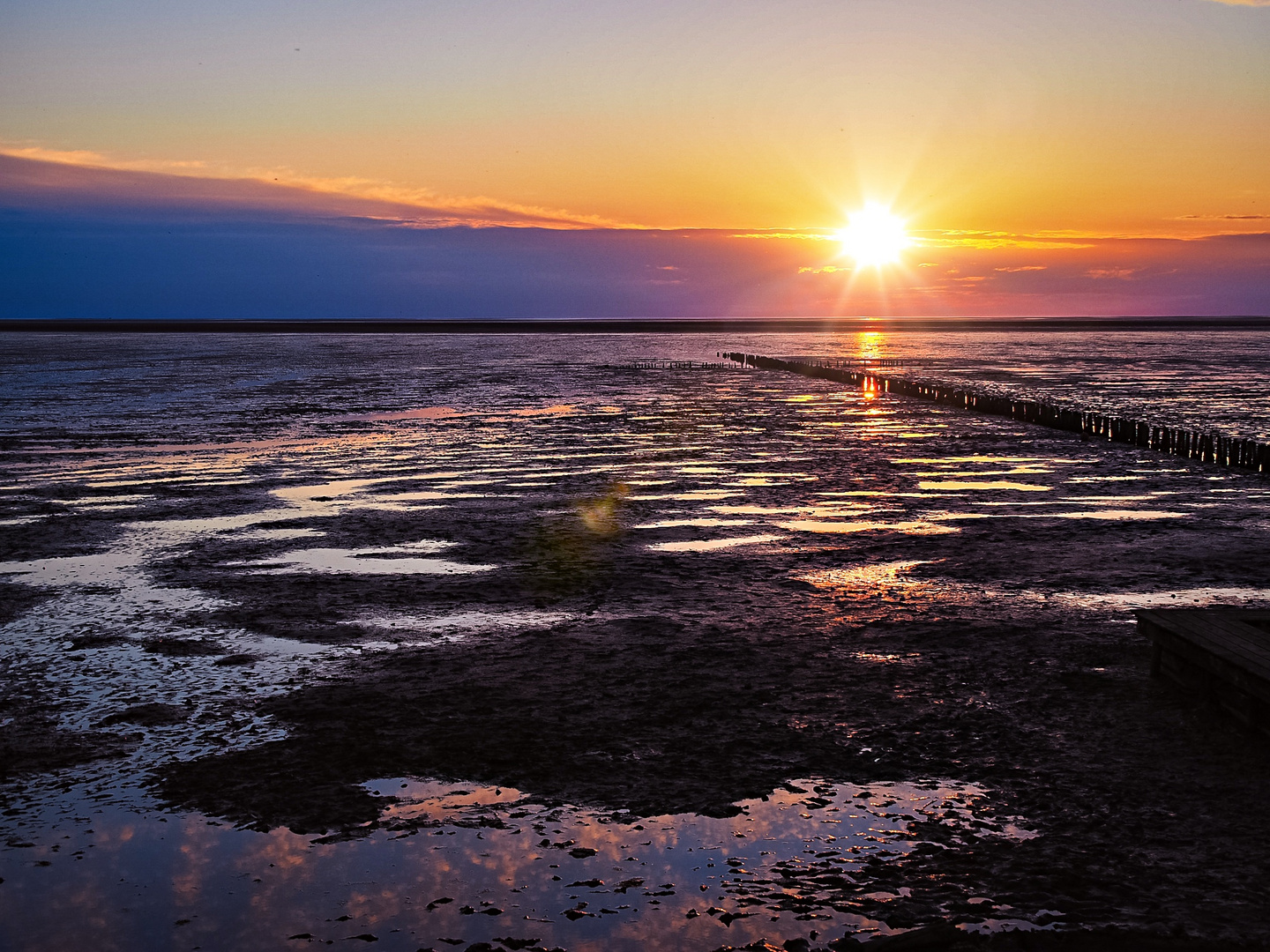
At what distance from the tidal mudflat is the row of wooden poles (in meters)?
4.17

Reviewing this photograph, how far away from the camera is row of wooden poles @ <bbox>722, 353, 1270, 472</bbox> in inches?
982

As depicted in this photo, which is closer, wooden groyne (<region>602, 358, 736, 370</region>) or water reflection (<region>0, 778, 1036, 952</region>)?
water reflection (<region>0, 778, 1036, 952</region>)

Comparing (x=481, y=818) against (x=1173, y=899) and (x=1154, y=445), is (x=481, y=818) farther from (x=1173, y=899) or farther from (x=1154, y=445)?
(x=1154, y=445)

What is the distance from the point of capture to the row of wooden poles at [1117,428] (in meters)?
24.9

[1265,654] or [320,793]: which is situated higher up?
[1265,654]

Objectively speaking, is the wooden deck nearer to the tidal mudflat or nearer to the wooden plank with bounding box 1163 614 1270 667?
the wooden plank with bounding box 1163 614 1270 667

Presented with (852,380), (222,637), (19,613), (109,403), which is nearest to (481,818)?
(222,637)

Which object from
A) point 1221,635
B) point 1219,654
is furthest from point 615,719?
point 1221,635

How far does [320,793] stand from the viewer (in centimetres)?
721

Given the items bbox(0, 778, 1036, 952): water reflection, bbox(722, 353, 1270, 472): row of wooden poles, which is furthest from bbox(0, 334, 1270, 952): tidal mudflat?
bbox(722, 353, 1270, 472): row of wooden poles

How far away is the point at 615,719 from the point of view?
8477 mm

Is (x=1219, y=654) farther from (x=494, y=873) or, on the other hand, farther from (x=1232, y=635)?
(x=494, y=873)

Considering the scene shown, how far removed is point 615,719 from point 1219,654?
4.25 meters

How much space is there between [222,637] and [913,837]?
6847 mm
